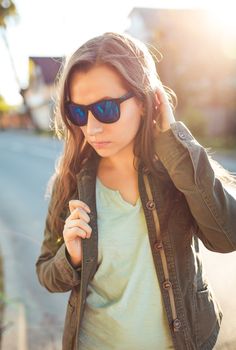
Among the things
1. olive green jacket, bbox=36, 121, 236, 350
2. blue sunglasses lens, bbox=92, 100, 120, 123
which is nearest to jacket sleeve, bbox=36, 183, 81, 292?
olive green jacket, bbox=36, 121, 236, 350

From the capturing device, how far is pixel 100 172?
160 cm

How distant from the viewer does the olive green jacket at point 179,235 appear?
1357mm

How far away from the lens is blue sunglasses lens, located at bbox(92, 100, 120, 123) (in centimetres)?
139

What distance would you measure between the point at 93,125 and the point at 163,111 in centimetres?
28

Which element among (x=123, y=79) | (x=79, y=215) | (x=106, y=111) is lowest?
(x=79, y=215)

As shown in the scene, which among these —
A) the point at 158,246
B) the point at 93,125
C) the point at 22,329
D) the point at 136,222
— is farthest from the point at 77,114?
the point at 22,329

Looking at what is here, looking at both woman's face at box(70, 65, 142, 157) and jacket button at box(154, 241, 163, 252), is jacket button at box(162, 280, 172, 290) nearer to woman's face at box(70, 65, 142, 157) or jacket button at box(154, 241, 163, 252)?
jacket button at box(154, 241, 163, 252)

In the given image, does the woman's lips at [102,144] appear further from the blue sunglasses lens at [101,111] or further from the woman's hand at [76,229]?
the woman's hand at [76,229]

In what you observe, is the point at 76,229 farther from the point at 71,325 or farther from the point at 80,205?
the point at 71,325

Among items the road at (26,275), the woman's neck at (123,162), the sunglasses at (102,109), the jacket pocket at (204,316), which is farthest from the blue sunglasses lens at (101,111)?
the road at (26,275)

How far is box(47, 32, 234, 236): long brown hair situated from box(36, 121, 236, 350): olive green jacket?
84 millimetres

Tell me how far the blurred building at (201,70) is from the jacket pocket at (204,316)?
60.0 ft

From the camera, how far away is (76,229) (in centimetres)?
138

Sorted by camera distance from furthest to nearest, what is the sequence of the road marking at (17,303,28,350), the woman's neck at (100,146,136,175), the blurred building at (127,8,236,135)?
the blurred building at (127,8,236,135) < the road marking at (17,303,28,350) < the woman's neck at (100,146,136,175)
